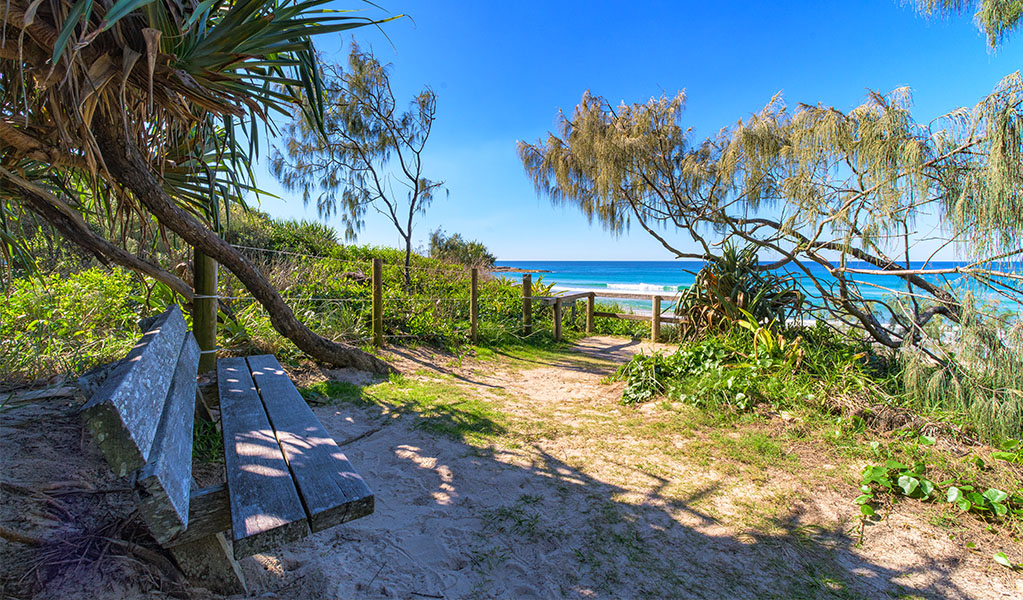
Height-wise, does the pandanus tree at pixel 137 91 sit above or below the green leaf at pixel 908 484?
above

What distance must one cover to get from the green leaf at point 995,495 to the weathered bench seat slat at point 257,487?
319 cm

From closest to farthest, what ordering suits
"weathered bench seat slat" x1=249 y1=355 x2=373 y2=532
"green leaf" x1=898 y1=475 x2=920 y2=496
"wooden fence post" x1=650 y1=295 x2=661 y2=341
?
"weathered bench seat slat" x1=249 y1=355 x2=373 y2=532 → "green leaf" x1=898 y1=475 x2=920 y2=496 → "wooden fence post" x1=650 y1=295 x2=661 y2=341

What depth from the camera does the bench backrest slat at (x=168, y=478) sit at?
3.55ft

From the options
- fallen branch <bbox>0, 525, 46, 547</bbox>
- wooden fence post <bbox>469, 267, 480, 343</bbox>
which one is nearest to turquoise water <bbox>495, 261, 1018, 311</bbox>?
wooden fence post <bbox>469, 267, 480, 343</bbox>

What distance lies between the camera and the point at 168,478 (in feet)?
3.79

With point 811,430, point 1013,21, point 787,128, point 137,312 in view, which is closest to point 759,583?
point 811,430

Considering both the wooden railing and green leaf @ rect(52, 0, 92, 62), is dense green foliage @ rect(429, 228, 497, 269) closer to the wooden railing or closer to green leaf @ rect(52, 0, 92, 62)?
the wooden railing

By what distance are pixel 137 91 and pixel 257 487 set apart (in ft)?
6.85

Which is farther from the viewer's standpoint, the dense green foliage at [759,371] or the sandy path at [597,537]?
the dense green foliage at [759,371]

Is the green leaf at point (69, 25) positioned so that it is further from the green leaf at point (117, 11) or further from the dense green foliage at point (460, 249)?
the dense green foliage at point (460, 249)

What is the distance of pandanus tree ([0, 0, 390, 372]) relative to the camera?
1758 mm

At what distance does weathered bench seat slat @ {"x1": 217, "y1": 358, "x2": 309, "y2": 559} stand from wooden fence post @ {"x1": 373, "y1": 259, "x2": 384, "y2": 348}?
11.8 ft

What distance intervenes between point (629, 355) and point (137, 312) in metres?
6.16

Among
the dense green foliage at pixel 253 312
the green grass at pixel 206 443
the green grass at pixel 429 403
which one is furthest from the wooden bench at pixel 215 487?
the dense green foliage at pixel 253 312
